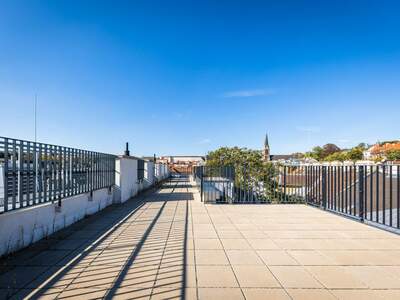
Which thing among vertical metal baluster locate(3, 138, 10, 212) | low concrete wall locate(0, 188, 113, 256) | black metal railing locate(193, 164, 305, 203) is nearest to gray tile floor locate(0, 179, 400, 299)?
low concrete wall locate(0, 188, 113, 256)

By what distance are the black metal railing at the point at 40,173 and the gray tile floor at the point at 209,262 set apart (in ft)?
2.41

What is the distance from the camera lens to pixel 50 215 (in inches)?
184

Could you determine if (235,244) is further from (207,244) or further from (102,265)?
(102,265)

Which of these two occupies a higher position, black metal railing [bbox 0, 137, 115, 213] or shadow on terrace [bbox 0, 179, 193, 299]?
black metal railing [bbox 0, 137, 115, 213]

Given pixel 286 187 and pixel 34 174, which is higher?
pixel 34 174

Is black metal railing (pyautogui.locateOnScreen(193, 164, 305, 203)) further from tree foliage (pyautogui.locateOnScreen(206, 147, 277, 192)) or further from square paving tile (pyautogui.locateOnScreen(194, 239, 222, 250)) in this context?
square paving tile (pyautogui.locateOnScreen(194, 239, 222, 250))

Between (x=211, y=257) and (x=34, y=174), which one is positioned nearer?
(x=211, y=257)

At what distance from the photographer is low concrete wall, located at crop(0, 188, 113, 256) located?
354 cm

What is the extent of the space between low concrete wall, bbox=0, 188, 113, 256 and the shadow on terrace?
0.52 ft

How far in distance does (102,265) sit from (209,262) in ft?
4.22

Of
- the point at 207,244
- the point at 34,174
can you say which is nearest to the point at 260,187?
the point at 207,244

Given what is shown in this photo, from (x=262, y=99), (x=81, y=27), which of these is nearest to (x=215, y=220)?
(x=81, y=27)

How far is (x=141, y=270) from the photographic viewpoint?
308 centimetres

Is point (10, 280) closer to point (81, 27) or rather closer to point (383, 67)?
point (81, 27)
